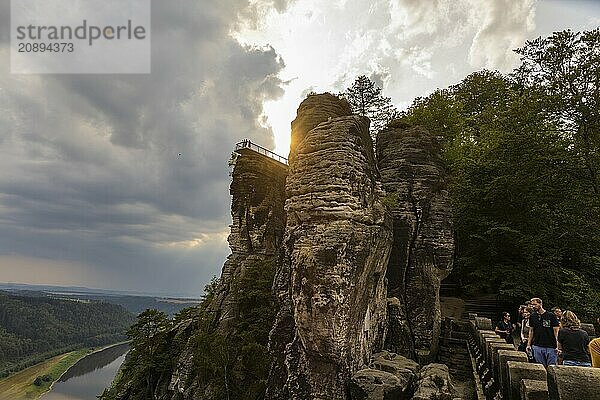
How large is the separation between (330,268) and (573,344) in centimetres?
556

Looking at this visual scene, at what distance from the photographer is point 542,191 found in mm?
20969

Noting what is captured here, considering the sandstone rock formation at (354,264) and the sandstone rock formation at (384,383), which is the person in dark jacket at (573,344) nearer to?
the sandstone rock formation at (354,264)

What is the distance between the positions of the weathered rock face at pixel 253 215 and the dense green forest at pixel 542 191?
40.3ft

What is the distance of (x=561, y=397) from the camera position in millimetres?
3945

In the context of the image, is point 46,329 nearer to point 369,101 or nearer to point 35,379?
point 35,379

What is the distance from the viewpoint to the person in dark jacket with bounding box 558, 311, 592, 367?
22.1 feet

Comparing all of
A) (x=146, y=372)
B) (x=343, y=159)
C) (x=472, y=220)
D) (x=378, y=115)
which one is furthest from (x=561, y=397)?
(x=378, y=115)

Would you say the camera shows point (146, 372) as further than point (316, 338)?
Yes

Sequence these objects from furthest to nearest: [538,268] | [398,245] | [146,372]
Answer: [146,372], [538,268], [398,245]

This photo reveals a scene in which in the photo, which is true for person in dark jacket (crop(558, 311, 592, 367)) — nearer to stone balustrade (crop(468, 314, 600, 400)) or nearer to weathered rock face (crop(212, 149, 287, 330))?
stone balustrade (crop(468, 314, 600, 400))

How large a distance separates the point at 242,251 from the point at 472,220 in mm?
15479

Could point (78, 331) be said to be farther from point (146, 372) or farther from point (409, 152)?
point (409, 152)

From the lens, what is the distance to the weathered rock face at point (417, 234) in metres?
15.6

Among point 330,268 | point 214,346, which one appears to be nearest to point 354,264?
point 330,268
